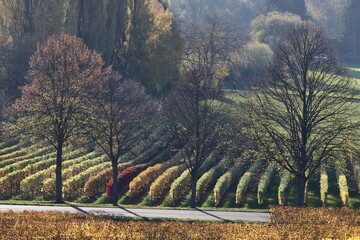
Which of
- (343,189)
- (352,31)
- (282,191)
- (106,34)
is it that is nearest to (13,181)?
(282,191)

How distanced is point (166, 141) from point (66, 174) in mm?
10099

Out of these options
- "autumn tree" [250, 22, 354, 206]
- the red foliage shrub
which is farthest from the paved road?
the red foliage shrub

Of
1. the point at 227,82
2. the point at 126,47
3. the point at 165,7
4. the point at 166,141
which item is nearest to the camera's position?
the point at 166,141

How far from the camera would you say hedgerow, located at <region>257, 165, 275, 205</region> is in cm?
2777

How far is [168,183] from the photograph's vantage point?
103 ft

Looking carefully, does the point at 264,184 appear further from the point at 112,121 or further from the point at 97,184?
the point at 97,184

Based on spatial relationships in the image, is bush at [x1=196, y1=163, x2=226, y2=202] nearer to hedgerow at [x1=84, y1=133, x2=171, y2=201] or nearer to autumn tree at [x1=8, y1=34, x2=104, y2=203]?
hedgerow at [x1=84, y1=133, x2=171, y2=201]

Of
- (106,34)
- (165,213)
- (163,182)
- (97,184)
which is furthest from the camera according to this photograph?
(106,34)

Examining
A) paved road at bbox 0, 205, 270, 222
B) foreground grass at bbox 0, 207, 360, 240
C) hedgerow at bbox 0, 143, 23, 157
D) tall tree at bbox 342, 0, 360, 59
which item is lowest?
foreground grass at bbox 0, 207, 360, 240

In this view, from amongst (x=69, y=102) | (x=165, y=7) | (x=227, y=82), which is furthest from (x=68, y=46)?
(x=227, y=82)

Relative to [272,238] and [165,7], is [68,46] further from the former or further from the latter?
[165,7]

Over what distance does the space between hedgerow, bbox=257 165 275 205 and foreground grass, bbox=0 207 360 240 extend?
8.53 metres

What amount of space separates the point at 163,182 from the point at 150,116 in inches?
310

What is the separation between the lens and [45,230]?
51.1 ft
